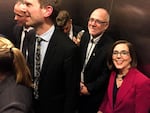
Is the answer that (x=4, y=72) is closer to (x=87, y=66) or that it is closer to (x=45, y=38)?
(x=45, y=38)

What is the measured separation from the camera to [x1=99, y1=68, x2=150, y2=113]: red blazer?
8.75ft

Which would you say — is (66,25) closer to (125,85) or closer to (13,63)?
(125,85)

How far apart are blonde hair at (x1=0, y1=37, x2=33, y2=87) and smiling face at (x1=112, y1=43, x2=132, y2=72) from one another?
1166 millimetres

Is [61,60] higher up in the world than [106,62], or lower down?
higher up

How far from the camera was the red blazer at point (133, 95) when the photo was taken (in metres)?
2.67

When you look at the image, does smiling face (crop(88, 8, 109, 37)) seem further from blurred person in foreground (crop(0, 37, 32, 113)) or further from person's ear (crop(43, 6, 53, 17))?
blurred person in foreground (crop(0, 37, 32, 113))

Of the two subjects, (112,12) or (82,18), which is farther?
(82,18)

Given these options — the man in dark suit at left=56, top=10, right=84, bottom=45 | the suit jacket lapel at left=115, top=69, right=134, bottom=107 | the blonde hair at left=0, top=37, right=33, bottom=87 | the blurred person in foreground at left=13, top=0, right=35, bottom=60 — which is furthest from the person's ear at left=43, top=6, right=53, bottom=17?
the man in dark suit at left=56, top=10, right=84, bottom=45

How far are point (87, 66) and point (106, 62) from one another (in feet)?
0.64

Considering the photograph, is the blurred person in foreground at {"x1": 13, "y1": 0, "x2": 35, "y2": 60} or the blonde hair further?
the blurred person in foreground at {"x1": 13, "y1": 0, "x2": 35, "y2": 60}

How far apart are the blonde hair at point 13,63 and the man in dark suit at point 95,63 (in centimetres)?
124

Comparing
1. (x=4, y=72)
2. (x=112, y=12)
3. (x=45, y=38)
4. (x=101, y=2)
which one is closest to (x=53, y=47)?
(x=45, y=38)

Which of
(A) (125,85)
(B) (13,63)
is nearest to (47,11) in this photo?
(B) (13,63)

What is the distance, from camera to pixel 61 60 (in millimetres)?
2402
